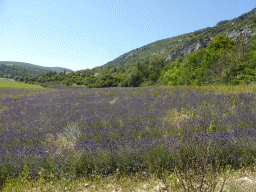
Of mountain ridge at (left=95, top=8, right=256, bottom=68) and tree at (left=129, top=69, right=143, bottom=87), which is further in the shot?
tree at (left=129, top=69, right=143, bottom=87)

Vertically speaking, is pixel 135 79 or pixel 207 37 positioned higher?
pixel 207 37

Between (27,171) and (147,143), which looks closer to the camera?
(27,171)

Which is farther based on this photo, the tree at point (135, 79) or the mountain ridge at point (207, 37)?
the tree at point (135, 79)

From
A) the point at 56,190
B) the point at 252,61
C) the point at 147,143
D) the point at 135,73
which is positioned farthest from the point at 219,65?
the point at 135,73

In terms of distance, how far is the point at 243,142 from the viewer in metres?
2.06

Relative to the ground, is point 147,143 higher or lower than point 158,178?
higher

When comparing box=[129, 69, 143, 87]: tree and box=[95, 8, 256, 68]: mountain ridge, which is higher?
box=[95, 8, 256, 68]: mountain ridge

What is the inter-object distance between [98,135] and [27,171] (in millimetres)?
1331

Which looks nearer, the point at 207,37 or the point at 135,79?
the point at 135,79

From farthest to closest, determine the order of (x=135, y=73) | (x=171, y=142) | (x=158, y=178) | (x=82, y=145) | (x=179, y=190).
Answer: (x=135, y=73) → (x=82, y=145) → (x=171, y=142) → (x=158, y=178) → (x=179, y=190)

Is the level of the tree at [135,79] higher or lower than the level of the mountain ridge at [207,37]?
lower

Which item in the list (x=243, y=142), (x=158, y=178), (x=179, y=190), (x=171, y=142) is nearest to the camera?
(x=179, y=190)

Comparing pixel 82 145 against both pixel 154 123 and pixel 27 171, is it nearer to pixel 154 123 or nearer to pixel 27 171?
pixel 27 171

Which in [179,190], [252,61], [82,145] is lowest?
[179,190]
